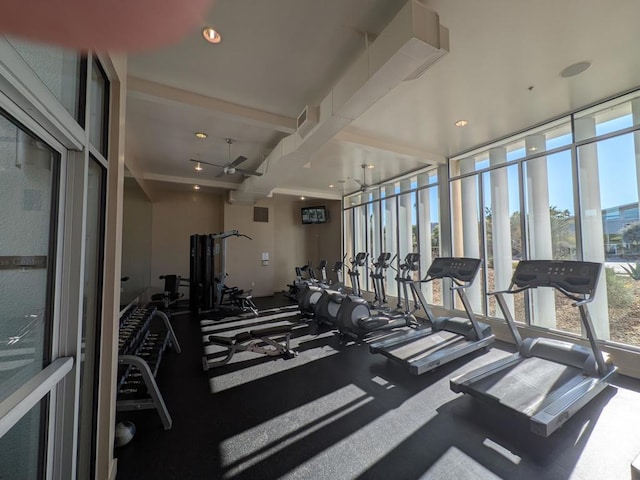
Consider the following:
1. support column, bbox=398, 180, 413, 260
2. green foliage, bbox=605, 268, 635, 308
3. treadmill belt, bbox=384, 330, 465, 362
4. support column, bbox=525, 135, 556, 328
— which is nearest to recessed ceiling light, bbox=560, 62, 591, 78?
support column, bbox=525, 135, 556, 328

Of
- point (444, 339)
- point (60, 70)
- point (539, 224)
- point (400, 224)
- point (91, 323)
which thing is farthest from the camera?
point (400, 224)

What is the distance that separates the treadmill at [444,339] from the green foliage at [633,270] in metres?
1.62

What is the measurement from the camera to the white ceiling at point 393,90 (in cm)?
223

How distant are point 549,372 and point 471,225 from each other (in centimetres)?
290

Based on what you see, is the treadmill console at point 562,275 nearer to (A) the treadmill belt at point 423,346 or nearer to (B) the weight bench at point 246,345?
(A) the treadmill belt at point 423,346

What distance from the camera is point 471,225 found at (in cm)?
517

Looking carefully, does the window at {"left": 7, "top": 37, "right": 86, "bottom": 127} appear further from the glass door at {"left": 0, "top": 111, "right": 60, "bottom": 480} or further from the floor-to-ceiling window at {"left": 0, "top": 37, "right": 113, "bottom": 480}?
the glass door at {"left": 0, "top": 111, "right": 60, "bottom": 480}

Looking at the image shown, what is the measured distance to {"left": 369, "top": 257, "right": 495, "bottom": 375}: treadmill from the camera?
327 centimetres

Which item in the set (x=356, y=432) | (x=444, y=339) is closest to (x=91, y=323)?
(x=356, y=432)

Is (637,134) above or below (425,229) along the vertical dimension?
above

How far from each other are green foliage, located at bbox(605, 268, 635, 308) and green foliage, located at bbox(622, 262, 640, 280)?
9 centimetres

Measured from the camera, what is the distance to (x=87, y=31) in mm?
1296

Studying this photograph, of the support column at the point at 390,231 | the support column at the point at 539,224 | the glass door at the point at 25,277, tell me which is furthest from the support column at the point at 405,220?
the glass door at the point at 25,277

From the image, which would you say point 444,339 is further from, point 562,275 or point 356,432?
point 356,432
